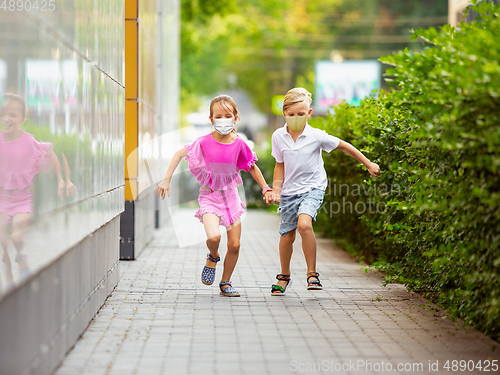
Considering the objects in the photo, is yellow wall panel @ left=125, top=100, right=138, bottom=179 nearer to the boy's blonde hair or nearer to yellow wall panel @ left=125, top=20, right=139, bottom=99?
yellow wall panel @ left=125, top=20, right=139, bottom=99

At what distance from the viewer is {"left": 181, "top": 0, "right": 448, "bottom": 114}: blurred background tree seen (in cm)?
3219

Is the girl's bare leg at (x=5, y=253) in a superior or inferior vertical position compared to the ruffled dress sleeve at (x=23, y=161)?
inferior

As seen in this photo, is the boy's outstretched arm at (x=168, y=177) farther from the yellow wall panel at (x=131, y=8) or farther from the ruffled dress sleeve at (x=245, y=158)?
the yellow wall panel at (x=131, y=8)

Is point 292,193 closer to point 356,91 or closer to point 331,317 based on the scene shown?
point 331,317

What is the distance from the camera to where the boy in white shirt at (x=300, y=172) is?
649cm

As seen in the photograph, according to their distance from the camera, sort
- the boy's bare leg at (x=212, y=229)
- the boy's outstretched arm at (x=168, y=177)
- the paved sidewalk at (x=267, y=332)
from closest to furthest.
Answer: the paved sidewalk at (x=267, y=332)
the boy's outstretched arm at (x=168, y=177)
the boy's bare leg at (x=212, y=229)

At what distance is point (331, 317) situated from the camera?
5656 millimetres

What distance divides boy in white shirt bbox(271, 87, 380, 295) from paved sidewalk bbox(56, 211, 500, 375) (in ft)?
1.41

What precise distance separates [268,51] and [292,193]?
172 ft

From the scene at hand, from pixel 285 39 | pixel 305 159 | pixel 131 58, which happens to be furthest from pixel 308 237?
pixel 285 39

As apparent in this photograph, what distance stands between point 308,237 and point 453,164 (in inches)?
79.5

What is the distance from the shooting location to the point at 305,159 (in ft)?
21.5

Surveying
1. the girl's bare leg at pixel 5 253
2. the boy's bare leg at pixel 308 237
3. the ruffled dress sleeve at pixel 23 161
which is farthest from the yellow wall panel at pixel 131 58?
the girl's bare leg at pixel 5 253

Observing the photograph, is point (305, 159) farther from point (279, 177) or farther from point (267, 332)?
point (267, 332)
